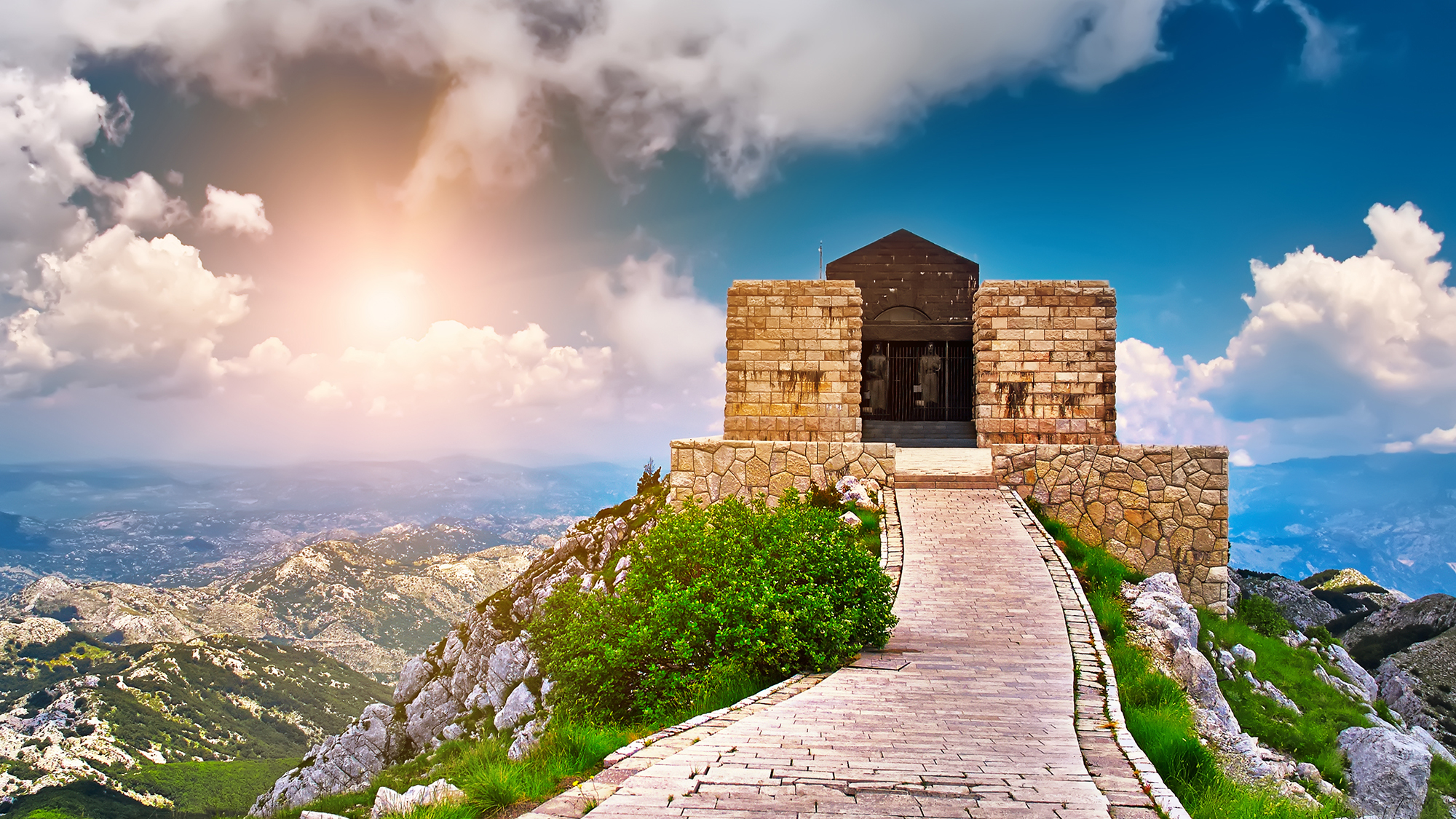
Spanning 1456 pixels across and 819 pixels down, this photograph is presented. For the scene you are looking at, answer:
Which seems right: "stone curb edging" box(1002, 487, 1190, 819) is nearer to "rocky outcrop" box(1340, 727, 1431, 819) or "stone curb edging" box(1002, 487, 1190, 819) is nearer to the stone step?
the stone step

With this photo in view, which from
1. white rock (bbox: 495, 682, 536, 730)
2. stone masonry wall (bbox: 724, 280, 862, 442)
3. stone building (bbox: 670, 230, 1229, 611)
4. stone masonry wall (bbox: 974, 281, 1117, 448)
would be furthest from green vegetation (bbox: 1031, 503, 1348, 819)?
white rock (bbox: 495, 682, 536, 730)

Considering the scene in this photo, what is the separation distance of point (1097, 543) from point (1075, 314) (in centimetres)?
668

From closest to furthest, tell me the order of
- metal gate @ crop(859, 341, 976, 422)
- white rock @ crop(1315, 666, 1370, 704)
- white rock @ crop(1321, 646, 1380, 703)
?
white rock @ crop(1315, 666, 1370, 704), white rock @ crop(1321, 646, 1380, 703), metal gate @ crop(859, 341, 976, 422)

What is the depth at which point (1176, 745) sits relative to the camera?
17.2 ft

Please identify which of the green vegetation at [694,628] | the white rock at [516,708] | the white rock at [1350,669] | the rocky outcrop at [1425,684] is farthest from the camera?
the white rock at [516,708]

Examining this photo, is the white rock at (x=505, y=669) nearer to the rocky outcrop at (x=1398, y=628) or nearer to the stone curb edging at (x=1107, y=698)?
the stone curb edging at (x=1107, y=698)

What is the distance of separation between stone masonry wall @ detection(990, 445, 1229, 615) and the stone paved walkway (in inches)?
214

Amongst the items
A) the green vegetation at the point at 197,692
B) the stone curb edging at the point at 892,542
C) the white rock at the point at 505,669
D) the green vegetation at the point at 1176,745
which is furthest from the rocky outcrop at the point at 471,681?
the green vegetation at the point at 197,692

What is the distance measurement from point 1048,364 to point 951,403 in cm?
369

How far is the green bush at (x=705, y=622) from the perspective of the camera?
678 centimetres

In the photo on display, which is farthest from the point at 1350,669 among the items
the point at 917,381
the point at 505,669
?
the point at 505,669

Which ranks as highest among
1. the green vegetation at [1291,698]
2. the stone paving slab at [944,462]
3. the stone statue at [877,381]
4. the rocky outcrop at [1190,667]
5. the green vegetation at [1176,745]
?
the stone statue at [877,381]

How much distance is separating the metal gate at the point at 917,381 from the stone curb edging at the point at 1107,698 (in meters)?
9.74

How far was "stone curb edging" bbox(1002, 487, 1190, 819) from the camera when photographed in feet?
13.9
